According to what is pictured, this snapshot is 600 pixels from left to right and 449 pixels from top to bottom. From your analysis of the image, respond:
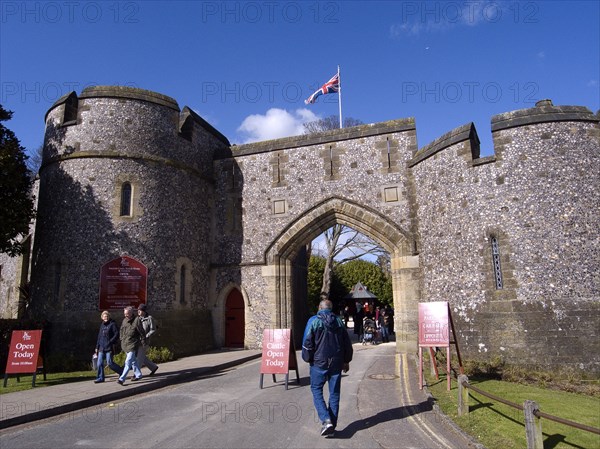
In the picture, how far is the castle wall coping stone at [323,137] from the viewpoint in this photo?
1555cm

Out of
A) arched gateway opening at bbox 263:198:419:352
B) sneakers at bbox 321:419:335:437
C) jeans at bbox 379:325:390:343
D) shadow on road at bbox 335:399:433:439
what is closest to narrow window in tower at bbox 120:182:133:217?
arched gateway opening at bbox 263:198:419:352

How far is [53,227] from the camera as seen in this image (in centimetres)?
1352

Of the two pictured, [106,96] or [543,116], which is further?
[106,96]

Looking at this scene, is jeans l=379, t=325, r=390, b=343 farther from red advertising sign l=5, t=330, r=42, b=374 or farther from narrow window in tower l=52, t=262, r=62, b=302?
red advertising sign l=5, t=330, r=42, b=374

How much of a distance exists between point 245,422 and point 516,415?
13.7 ft

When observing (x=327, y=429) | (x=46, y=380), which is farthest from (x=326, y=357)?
(x=46, y=380)

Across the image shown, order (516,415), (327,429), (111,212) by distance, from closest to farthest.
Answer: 1. (327,429)
2. (516,415)
3. (111,212)

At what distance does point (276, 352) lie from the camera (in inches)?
370

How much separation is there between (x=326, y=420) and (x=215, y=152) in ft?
44.4

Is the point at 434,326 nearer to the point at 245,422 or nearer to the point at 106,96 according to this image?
the point at 245,422

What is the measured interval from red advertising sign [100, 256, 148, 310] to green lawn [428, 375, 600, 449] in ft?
28.4

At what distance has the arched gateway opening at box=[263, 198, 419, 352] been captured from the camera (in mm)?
14281

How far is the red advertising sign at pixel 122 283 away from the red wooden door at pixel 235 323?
3.99 metres

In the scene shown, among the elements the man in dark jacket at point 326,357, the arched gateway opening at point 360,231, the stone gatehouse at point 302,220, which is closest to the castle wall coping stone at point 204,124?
the stone gatehouse at point 302,220
